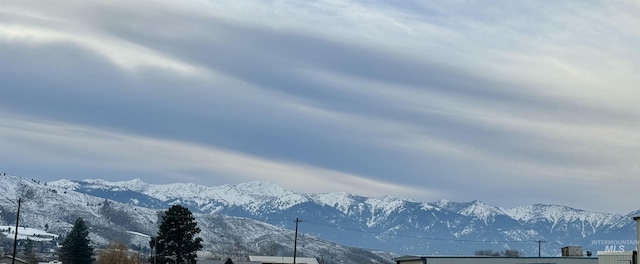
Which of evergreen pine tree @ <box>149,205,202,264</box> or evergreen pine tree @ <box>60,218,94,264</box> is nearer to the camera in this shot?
evergreen pine tree @ <box>149,205,202,264</box>

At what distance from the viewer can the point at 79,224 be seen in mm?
191375

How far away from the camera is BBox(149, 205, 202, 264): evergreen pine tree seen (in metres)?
163

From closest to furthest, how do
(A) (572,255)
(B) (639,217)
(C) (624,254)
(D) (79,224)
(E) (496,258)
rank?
(B) (639,217), (C) (624,254), (E) (496,258), (A) (572,255), (D) (79,224)

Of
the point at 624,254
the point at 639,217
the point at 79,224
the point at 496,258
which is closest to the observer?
the point at 639,217

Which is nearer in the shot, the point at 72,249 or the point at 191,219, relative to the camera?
the point at 191,219

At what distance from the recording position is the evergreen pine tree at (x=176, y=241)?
163125 millimetres

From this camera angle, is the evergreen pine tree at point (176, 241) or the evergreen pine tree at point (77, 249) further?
the evergreen pine tree at point (77, 249)

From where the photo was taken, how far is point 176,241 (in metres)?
164

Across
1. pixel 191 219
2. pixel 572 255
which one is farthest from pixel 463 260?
pixel 191 219

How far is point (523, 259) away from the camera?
133875 mm

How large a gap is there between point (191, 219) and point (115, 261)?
36.1 m

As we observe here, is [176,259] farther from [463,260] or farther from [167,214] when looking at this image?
[463,260]

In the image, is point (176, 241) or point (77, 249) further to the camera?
point (77, 249)

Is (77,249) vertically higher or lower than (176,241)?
lower
